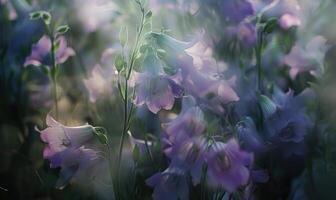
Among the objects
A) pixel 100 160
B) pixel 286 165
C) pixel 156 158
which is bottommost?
pixel 286 165

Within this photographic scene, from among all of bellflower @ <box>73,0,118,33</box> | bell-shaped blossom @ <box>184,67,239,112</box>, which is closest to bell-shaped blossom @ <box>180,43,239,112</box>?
bell-shaped blossom @ <box>184,67,239,112</box>

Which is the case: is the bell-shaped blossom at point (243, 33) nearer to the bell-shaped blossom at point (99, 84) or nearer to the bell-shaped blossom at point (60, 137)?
the bell-shaped blossom at point (99, 84)

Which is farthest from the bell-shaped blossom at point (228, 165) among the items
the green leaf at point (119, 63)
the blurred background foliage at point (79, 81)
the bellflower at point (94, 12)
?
the bellflower at point (94, 12)

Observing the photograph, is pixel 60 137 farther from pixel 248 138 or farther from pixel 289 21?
pixel 289 21

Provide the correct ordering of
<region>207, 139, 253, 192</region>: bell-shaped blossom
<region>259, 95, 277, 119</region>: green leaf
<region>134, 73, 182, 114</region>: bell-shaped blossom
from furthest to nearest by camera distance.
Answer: <region>259, 95, 277, 119</region>: green leaf < <region>134, 73, 182, 114</region>: bell-shaped blossom < <region>207, 139, 253, 192</region>: bell-shaped blossom

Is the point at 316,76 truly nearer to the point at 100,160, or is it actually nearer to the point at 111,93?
the point at 111,93

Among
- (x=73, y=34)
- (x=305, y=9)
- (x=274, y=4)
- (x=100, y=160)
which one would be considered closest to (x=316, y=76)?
(x=274, y=4)

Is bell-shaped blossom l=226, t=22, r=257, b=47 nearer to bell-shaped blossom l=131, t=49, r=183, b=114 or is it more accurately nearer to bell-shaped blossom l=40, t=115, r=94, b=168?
bell-shaped blossom l=131, t=49, r=183, b=114
